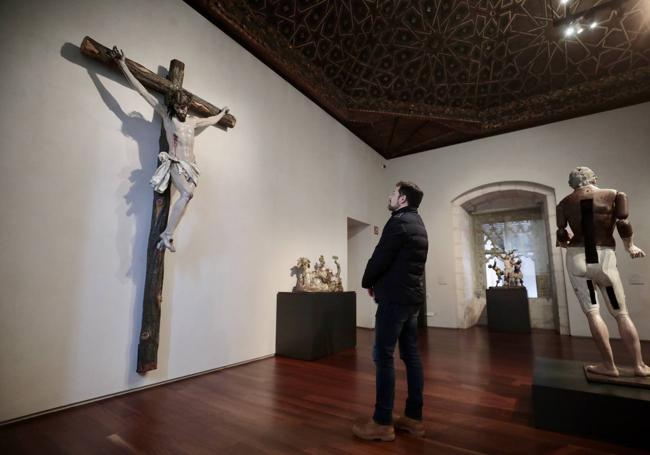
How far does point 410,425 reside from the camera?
2.02m

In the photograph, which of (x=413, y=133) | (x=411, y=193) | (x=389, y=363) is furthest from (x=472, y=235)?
(x=389, y=363)

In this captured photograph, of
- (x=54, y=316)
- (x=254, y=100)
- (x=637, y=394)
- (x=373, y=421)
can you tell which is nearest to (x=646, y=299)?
(x=637, y=394)

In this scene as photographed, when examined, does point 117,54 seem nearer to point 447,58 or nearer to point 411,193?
point 411,193

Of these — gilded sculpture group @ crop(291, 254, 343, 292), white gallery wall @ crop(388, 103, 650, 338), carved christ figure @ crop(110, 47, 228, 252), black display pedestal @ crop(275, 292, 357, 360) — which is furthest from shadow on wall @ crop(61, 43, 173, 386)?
white gallery wall @ crop(388, 103, 650, 338)

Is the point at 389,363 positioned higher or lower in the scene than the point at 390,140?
lower

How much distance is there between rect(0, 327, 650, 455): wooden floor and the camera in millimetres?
1877

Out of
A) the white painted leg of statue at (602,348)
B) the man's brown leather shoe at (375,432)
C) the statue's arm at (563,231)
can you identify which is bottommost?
the man's brown leather shoe at (375,432)

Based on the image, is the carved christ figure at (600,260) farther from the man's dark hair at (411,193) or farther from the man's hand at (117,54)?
the man's hand at (117,54)

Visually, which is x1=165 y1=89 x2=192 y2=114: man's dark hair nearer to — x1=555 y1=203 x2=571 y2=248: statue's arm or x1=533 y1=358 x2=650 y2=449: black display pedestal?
x1=555 y1=203 x2=571 y2=248: statue's arm

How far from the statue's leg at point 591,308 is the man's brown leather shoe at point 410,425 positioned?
4.63ft

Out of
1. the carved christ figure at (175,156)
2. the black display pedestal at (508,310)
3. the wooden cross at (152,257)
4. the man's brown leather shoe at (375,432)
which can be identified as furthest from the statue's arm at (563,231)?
the black display pedestal at (508,310)

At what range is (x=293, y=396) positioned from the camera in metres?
2.72

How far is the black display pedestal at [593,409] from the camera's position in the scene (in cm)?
189

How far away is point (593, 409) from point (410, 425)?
1.13 m
